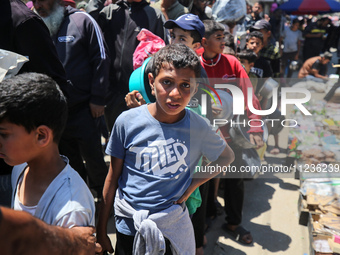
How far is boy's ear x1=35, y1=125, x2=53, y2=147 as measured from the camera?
1.31 m

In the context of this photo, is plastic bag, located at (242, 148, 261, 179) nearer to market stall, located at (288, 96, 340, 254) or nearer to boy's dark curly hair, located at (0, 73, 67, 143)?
market stall, located at (288, 96, 340, 254)

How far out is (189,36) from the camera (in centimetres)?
285

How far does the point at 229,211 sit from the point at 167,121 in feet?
5.65

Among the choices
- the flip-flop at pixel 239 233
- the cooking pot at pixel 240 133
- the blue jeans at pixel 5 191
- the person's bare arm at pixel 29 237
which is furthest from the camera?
the flip-flop at pixel 239 233

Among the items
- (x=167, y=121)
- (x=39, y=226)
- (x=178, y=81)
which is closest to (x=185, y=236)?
(x=167, y=121)

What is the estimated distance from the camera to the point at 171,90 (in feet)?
5.87

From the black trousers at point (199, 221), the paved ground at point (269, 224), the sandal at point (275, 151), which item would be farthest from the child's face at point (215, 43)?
the sandal at point (275, 151)

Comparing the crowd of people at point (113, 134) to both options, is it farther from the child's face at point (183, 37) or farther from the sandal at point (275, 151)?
the sandal at point (275, 151)

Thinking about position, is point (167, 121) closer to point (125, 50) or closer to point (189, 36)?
point (189, 36)

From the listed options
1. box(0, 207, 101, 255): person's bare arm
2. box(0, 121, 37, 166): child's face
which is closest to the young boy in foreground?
box(0, 121, 37, 166): child's face

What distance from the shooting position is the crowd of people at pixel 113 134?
1286 millimetres

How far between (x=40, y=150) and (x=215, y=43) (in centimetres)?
204

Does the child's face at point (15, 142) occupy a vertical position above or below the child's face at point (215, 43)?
above

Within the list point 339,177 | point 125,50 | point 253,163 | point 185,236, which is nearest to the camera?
point 185,236
